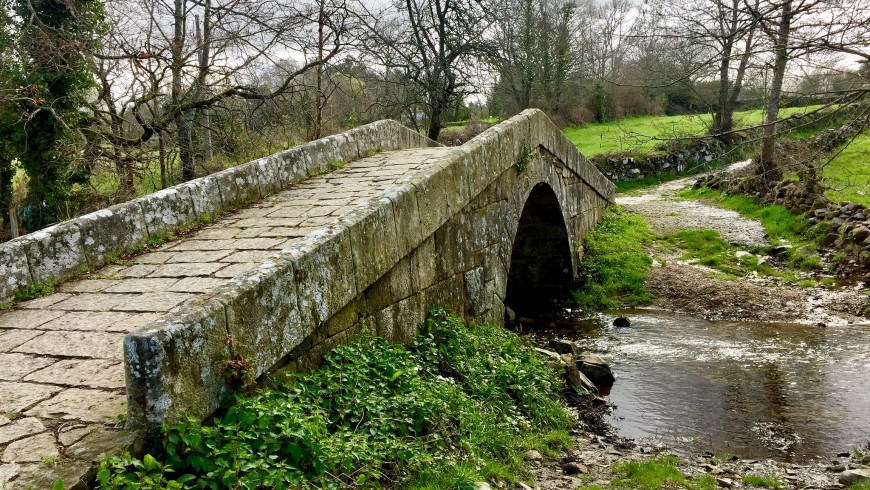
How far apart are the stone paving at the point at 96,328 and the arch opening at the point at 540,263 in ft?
18.1

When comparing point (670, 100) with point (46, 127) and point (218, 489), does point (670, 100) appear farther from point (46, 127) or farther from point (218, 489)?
point (218, 489)

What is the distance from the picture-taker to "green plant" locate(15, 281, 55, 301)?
4.01 m

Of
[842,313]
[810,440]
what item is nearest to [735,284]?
[842,313]

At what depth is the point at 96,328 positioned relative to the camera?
338cm

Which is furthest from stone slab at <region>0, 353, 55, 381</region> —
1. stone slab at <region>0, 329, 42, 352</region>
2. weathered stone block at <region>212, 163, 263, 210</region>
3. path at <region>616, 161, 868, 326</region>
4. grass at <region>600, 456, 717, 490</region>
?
path at <region>616, 161, 868, 326</region>

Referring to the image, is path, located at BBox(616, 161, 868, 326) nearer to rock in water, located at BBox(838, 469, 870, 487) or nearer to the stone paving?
rock in water, located at BBox(838, 469, 870, 487)

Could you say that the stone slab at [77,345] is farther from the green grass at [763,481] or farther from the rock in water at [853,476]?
the rock in water at [853,476]

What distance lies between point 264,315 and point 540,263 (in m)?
8.83

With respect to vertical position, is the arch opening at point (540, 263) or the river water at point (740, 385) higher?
the arch opening at point (540, 263)

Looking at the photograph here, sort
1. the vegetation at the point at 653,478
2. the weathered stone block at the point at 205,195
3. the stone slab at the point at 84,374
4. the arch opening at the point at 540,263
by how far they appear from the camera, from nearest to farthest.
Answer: the stone slab at the point at 84,374 → the vegetation at the point at 653,478 → the weathered stone block at the point at 205,195 → the arch opening at the point at 540,263

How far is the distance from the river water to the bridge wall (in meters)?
1.97

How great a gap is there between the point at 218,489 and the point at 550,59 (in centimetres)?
2166

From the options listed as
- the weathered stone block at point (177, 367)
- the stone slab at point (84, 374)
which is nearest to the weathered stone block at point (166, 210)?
the stone slab at point (84, 374)

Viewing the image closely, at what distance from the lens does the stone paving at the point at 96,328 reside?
7.51ft
